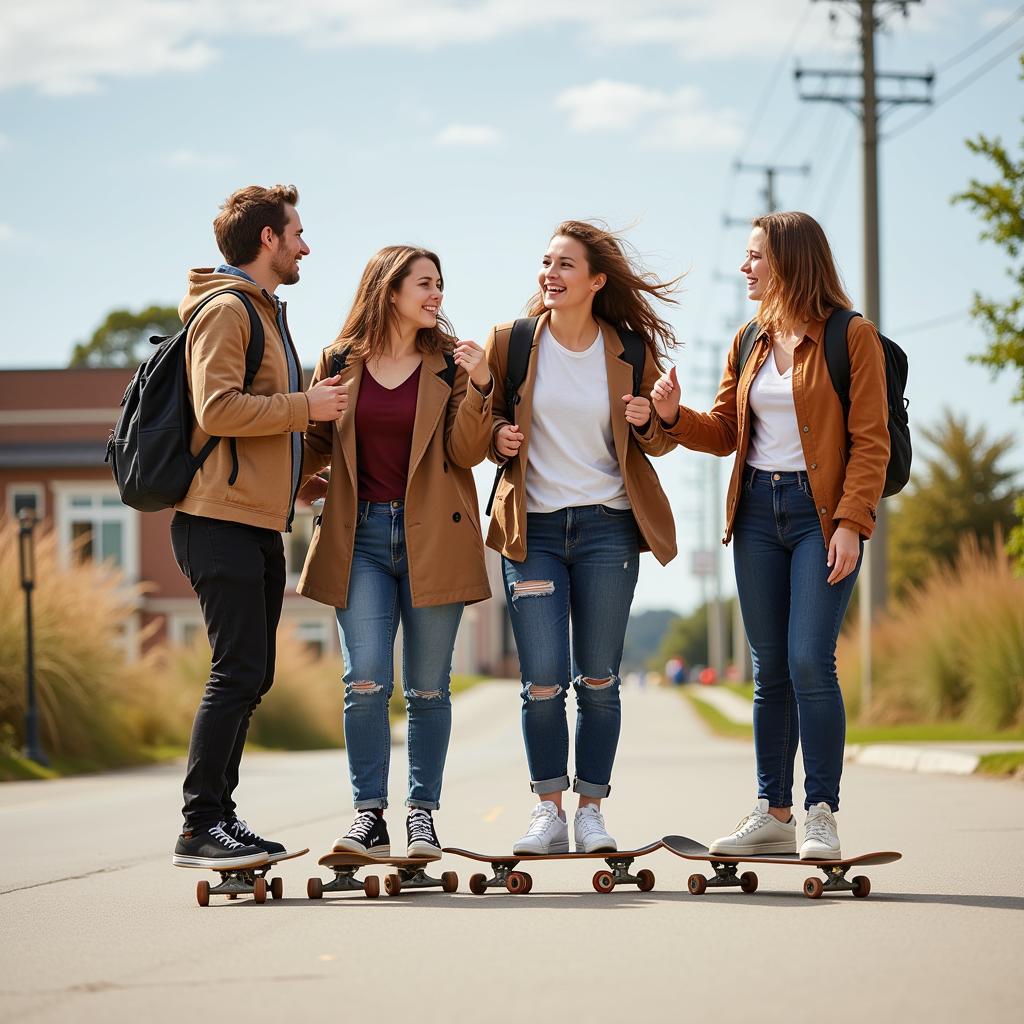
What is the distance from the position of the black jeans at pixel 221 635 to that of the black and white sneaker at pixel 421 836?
693 mm

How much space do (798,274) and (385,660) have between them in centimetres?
216

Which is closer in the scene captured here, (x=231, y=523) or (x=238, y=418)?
(x=238, y=418)

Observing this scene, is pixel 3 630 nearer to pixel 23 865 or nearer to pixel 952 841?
pixel 23 865

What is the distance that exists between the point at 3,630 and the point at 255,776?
3.45 m

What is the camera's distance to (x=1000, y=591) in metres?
18.8

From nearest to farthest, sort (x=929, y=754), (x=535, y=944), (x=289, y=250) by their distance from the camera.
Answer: (x=535, y=944)
(x=289, y=250)
(x=929, y=754)

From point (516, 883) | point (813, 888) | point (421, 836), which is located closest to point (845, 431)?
point (813, 888)

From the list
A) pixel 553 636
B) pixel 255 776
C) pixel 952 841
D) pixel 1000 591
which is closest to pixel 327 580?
pixel 553 636

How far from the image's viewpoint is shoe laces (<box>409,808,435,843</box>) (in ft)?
19.4

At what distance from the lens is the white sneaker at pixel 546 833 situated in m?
5.96

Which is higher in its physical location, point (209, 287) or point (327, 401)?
point (209, 287)

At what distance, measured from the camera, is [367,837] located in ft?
19.2

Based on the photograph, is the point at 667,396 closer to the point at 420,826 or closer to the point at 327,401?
the point at 327,401

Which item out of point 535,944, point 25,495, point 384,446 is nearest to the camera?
point 535,944
